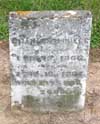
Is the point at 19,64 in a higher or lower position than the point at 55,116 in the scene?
higher

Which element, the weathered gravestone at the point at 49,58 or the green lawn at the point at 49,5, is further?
the green lawn at the point at 49,5

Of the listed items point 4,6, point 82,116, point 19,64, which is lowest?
point 82,116

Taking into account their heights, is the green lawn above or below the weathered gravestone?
above

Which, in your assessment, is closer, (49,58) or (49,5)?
(49,58)

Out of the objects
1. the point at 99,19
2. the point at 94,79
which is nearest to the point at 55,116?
the point at 94,79

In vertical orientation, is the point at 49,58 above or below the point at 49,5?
below

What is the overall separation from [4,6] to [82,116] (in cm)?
291

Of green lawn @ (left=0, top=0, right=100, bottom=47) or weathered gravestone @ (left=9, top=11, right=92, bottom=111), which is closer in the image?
weathered gravestone @ (left=9, top=11, right=92, bottom=111)

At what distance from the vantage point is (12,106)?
4656 mm

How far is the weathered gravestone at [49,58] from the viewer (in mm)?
4160

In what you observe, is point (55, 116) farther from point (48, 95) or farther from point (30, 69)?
point (30, 69)

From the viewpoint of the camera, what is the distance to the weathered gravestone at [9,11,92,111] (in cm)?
416

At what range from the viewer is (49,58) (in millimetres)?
4348

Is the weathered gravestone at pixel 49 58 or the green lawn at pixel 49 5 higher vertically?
the green lawn at pixel 49 5
